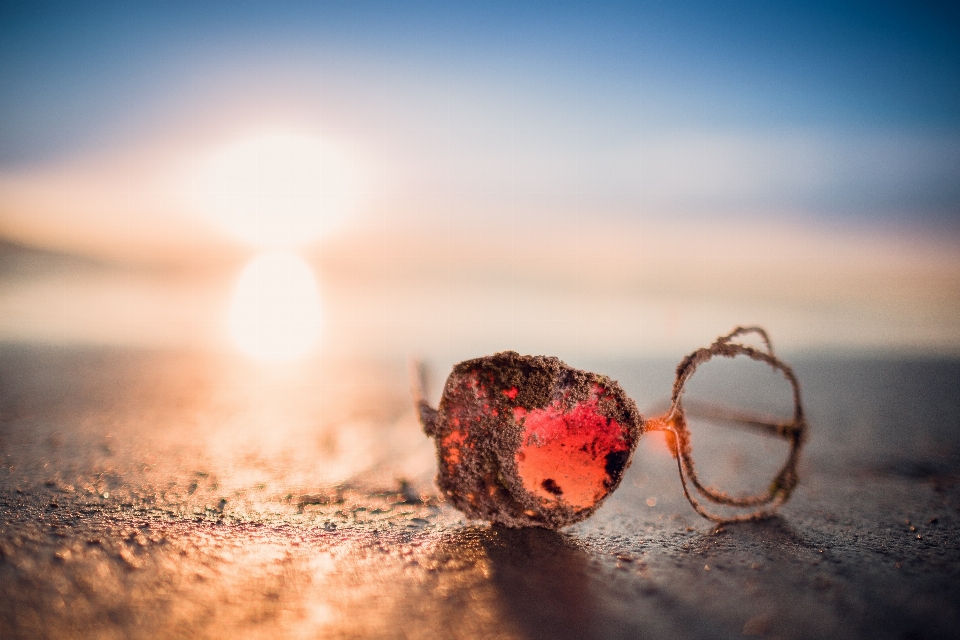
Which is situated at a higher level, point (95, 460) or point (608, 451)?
point (608, 451)

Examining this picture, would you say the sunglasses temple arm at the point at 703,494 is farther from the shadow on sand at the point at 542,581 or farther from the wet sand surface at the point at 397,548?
the shadow on sand at the point at 542,581

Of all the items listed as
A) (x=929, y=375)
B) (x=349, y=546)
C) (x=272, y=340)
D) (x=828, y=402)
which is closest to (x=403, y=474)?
(x=349, y=546)

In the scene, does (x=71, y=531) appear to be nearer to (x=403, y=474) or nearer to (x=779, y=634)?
(x=403, y=474)

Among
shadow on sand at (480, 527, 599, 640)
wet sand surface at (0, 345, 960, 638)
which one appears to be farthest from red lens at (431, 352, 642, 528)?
wet sand surface at (0, 345, 960, 638)

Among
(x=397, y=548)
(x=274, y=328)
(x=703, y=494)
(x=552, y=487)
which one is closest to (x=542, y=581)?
(x=552, y=487)

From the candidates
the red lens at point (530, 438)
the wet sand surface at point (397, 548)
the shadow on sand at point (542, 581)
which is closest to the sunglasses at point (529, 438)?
the red lens at point (530, 438)

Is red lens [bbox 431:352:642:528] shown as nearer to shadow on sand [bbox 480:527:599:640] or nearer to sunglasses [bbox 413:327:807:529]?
sunglasses [bbox 413:327:807:529]
